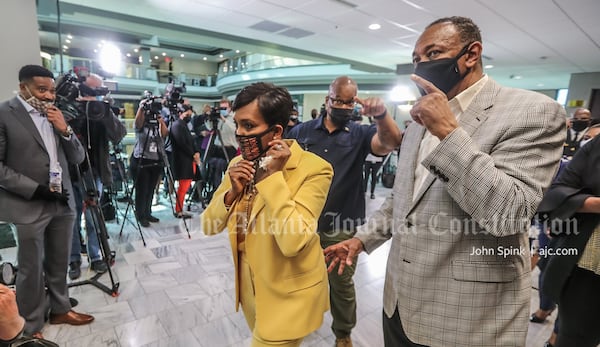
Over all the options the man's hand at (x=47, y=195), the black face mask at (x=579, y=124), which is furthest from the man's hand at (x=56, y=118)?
the black face mask at (x=579, y=124)

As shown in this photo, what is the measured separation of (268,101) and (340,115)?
0.98 m

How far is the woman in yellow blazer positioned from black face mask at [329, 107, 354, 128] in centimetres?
87

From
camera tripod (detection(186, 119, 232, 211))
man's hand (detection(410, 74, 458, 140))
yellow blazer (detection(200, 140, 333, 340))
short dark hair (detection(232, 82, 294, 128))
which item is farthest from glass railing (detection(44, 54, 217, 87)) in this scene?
man's hand (detection(410, 74, 458, 140))

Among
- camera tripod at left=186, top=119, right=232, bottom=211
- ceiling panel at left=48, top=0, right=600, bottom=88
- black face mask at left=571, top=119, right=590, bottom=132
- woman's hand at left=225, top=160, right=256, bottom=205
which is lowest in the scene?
camera tripod at left=186, top=119, right=232, bottom=211

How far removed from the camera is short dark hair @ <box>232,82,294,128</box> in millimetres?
1078

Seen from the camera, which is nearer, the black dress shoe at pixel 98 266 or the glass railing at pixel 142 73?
the black dress shoe at pixel 98 266

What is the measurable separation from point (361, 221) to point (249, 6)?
12.6 ft

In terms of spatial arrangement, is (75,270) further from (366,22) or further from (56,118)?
(366,22)

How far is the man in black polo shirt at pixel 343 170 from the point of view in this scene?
191 centimetres

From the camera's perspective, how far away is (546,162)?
77cm

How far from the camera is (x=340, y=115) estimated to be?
1.96 m

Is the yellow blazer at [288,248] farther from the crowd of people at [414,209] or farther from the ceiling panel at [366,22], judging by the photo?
the ceiling panel at [366,22]

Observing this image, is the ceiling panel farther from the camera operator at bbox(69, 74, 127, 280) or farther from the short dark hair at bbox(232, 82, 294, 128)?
the short dark hair at bbox(232, 82, 294, 128)

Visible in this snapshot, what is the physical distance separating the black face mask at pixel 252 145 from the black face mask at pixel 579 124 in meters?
4.35
